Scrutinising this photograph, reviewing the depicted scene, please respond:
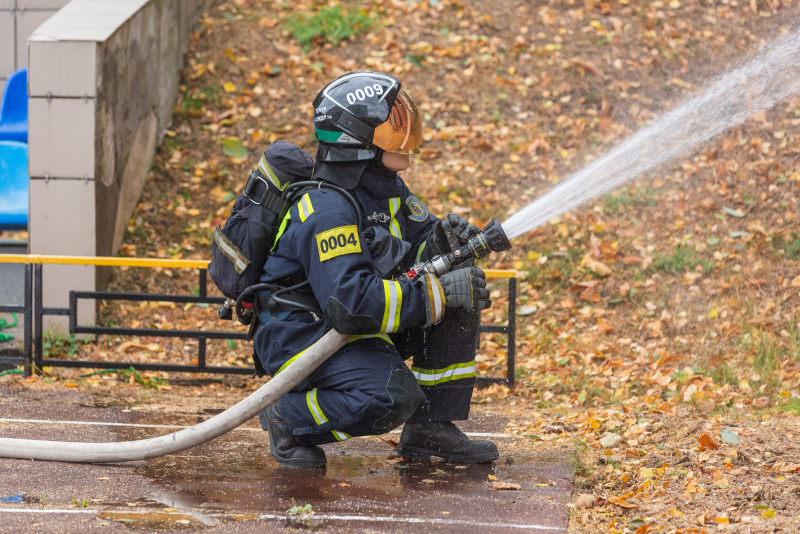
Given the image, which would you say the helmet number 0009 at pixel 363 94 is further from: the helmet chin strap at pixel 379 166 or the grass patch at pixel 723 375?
the grass patch at pixel 723 375

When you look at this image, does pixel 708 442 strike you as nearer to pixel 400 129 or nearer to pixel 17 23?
pixel 400 129

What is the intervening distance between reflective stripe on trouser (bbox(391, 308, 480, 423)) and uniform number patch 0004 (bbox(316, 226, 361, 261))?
2.23 feet

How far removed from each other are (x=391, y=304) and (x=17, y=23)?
7.27 m

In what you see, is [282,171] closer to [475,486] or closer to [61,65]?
[475,486]

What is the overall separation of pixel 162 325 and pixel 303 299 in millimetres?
3644

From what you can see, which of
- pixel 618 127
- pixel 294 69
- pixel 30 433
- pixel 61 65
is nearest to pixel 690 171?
pixel 618 127

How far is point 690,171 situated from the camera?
823 cm

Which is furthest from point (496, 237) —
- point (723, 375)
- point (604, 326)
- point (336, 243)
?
point (604, 326)

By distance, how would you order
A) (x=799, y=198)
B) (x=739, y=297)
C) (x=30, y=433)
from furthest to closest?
(x=799, y=198)
(x=739, y=297)
(x=30, y=433)

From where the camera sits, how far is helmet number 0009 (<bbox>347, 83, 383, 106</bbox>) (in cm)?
379

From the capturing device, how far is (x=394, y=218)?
4.02m

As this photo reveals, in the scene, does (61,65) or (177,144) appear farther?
(177,144)

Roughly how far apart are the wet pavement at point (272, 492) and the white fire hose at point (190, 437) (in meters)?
0.06

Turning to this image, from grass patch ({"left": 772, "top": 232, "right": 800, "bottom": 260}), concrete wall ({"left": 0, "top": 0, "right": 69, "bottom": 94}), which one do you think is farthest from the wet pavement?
concrete wall ({"left": 0, "top": 0, "right": 69, "bottom": 94})
